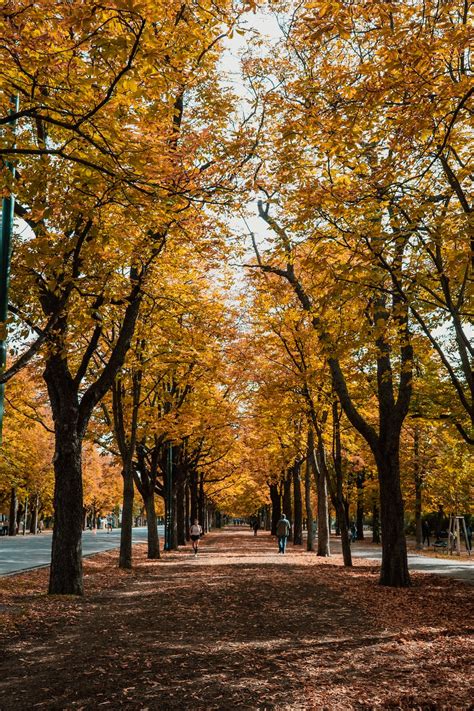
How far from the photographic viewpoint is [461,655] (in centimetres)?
675

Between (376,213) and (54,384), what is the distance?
6.67m

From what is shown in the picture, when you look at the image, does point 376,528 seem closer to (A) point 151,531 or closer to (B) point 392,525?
(A) point 151,531

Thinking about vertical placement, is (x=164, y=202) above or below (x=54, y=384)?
above

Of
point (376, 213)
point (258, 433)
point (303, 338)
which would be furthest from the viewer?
point (258, 433)

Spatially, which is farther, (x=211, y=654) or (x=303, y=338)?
(x=303, y=338)

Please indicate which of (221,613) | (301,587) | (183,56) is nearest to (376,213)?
(183,56)

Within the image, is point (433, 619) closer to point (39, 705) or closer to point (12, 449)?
point (39, 705)

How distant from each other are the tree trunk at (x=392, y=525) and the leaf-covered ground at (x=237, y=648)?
2.69ft

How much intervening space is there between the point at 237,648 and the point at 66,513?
5.48 meters

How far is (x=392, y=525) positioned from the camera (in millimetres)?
14141

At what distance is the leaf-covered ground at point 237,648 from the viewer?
5.30m

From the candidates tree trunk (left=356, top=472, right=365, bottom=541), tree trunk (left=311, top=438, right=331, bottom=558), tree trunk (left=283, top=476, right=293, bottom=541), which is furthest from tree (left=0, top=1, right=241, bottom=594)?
tree trunk (left=356, top=472, right=365, bottom=541)

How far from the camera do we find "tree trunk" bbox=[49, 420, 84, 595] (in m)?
11.5

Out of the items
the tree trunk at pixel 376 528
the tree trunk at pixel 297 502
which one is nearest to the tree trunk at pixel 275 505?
the tree trunk at pixel 376 528
